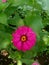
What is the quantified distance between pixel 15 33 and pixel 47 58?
1.32 m

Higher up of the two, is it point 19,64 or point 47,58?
point 19,64

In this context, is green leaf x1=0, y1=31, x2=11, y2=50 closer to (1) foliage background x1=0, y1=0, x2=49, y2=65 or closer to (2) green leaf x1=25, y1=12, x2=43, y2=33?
(1) foliage background x1=0, y1=0, x2=49, y2=65

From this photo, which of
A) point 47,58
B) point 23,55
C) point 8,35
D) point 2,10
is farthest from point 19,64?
point 47,58

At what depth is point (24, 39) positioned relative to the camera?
1.17 meters

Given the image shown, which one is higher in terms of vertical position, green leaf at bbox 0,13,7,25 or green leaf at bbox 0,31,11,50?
green leaf at bbox 0,13,7,25

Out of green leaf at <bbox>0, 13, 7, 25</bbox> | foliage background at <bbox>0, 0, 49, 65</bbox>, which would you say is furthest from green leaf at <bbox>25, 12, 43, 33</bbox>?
green leaf at <bbox>0, 13, 7, 25</bbox>

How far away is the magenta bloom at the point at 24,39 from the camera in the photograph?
A: 116 cm

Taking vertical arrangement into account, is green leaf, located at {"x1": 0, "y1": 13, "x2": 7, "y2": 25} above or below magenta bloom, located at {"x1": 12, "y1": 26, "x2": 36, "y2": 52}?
above

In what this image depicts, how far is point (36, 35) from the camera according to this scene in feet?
4.01

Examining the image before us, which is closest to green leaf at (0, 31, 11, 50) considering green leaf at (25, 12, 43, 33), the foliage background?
the foliage background

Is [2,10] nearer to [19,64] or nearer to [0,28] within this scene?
[0,28]

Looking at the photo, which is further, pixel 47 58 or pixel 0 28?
pixel 47 58

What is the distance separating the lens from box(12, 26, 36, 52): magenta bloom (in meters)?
1.16

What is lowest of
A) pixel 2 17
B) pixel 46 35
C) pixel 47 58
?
pixel 47 58
